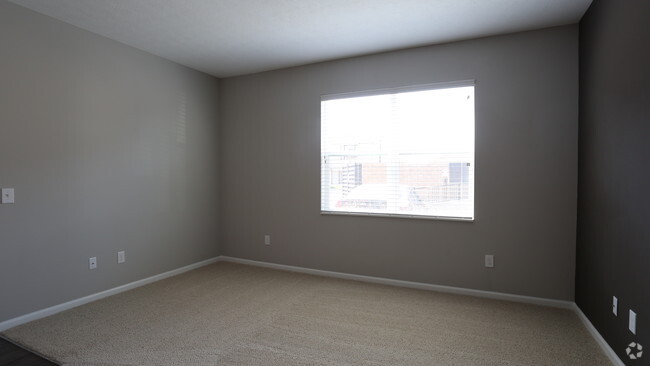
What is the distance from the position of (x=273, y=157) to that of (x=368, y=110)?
141 cm

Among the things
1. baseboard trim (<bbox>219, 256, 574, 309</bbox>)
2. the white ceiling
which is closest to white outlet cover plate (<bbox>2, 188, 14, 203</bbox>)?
the white ceiling

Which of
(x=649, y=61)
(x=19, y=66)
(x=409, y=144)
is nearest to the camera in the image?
(x=649, y=61)

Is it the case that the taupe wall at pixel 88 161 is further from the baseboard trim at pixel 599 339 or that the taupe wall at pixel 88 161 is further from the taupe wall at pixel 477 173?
the baseboard trim at pixel 599 339

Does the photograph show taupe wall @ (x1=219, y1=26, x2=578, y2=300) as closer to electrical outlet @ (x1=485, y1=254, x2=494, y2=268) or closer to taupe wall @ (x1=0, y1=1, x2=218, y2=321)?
electrical outlet @ (x1=485, y1=254, x2=494, y2=268)

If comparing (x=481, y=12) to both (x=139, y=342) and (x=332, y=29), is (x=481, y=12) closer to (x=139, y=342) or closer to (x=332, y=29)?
(x=332, y=29)

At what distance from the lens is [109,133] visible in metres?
3.52

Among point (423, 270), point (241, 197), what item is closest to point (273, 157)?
point (241, 197)

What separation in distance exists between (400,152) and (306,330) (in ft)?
6.94

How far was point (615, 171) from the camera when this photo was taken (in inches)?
88.8

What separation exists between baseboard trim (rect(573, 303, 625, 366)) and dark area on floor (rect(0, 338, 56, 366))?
3.60m

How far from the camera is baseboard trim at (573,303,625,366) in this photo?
7.15 ft

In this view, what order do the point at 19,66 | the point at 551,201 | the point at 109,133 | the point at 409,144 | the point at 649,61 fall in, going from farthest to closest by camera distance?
the point at 409,144
the point at 109,133
the point at 551,201
the point at 19,66
the point at 649,61

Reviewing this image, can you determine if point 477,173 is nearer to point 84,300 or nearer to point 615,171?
point 615,171

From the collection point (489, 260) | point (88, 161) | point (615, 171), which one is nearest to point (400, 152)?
point (489, 260)
